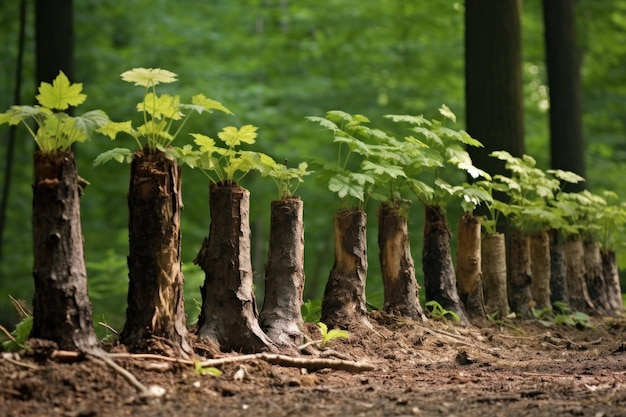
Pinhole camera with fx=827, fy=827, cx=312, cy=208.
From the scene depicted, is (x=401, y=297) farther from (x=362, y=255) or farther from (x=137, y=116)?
(x=137, y=116)

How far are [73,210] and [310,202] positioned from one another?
1003cm

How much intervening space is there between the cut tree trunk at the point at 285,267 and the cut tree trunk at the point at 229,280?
30cm

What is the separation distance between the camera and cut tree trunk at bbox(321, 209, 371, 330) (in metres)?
5.49

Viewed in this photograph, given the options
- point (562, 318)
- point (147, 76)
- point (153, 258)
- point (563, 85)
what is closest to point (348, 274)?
point (153, 258)

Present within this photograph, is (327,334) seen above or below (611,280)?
below

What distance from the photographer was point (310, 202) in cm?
1367

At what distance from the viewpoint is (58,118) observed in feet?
11.8

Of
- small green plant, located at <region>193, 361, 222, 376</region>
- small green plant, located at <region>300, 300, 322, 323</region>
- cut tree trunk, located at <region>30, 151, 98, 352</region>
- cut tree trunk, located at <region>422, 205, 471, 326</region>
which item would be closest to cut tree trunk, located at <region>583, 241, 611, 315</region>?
cut tree trunk, located at <region>422, 205, 471, 326</region>

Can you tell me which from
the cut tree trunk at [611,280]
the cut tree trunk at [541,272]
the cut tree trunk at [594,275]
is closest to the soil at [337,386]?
the cut tree trunk at [541,272]

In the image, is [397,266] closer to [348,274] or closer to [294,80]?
[348,274]

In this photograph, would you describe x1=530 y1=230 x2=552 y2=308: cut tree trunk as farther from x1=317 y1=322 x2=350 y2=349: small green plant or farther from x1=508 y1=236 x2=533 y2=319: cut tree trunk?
x1=317 y1=322 x2=350 y2=349: small green plant

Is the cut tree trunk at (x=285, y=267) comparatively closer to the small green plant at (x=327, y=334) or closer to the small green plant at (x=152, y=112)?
the small green plant at (x=327, y=334)

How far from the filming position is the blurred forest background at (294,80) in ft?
45.5

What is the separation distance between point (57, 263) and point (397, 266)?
2.95m
